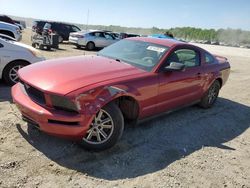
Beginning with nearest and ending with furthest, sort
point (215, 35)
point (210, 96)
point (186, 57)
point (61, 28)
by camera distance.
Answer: point (186, 57) < point (210, 96) < point (61, 28) < point (215, 35)

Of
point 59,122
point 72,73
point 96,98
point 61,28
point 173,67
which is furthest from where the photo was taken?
→ point 61,28

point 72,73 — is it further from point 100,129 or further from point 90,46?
point 90,46

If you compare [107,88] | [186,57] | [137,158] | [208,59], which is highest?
[186,57]

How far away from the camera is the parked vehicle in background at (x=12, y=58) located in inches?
276

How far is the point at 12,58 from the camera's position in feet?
23.2

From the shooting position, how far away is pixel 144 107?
15.6ft

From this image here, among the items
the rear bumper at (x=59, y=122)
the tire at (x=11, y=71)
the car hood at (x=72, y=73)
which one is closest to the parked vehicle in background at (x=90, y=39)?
the tire at (x=11, y=71)

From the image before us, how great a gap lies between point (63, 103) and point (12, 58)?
152 inches

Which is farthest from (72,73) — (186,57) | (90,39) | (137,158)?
(90,39)

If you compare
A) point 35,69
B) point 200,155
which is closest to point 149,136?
point 200,155

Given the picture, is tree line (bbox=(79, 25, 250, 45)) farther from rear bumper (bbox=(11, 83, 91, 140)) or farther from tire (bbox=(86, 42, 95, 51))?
rear bumper (bbox=(11, 83, 91, 140))

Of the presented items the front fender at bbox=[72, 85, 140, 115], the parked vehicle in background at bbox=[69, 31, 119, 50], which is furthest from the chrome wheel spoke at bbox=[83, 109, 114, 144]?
the parked vehicle in background at bbox=[69, 31, 119, 50]

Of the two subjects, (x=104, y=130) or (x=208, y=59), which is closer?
(x=104, y=130)

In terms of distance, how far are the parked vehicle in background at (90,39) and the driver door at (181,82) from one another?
14.8 m
